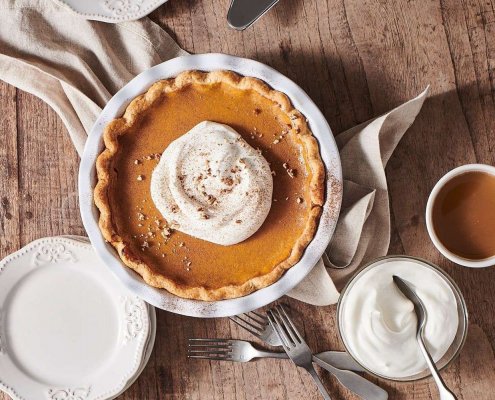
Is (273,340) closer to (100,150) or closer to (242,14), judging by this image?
(100,150)

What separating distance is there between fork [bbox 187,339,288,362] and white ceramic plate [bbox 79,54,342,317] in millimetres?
304

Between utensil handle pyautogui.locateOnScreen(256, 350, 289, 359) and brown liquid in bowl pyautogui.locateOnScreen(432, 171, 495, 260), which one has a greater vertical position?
brown liquid in bowl pyautogui.locateOnScreen(432, 171, 495, 260)

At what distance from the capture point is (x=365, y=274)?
2607mm

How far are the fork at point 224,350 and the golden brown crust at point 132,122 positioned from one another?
1.22ft

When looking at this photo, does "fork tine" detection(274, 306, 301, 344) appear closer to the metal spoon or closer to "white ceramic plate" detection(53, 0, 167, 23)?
the metal spoon

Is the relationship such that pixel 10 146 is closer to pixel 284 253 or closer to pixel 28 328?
pixel 28 328

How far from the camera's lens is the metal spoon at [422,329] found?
8.16 feet

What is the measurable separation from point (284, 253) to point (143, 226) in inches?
27.9

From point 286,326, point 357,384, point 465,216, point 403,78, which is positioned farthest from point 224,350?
point 403,78

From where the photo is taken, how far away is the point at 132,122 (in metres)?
2.72

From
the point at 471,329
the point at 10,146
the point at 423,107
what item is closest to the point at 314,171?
the point at 423,107

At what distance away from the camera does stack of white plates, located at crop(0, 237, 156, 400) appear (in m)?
2.90

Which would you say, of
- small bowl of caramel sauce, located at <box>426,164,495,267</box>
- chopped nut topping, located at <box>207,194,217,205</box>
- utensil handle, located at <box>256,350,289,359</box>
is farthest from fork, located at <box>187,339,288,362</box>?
small bowl of caramel sauce, located at <box>426,164,495,267</box>

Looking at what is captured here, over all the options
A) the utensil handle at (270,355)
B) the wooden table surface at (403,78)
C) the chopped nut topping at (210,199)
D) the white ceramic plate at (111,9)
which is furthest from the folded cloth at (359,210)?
the white ceramic plate at (111,9)
